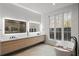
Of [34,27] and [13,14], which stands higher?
[13,14]

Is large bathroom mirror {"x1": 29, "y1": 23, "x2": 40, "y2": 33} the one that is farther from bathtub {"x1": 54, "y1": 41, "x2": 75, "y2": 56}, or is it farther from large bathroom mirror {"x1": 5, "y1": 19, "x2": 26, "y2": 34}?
bathtub {"x1": 54, "y1": 41, "x2": 75, "y2": 56}

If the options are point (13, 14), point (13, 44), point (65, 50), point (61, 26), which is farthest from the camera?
point (61, 26)

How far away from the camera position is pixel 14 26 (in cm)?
402

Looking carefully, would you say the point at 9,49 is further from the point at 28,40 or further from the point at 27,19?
the point at 27,19

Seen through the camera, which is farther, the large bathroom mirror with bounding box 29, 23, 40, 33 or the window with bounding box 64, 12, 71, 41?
the large bathroom mirror with bounding box 29, 23, 40, 33

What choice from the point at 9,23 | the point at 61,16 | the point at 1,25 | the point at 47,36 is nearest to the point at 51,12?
the point at 61,16

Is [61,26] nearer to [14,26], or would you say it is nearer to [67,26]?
[67,26]

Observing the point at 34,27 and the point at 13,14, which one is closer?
the point at 13,14

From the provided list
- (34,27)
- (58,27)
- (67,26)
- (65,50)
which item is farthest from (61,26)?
(65,50)

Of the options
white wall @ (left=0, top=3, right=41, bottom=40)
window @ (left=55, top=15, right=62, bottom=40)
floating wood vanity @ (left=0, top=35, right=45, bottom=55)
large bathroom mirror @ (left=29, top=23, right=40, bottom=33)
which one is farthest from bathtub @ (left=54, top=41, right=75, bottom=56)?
large bathroom mirror @ (left=29, top=23, right=40, bottom=33)

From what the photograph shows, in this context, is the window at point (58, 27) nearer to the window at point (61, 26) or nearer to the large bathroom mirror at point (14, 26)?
the window at point (61, 26)

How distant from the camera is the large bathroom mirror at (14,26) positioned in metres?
3.68

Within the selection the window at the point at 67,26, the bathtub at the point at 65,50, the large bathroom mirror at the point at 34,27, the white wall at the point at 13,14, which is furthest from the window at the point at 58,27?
the bathtub at the point at 65,50

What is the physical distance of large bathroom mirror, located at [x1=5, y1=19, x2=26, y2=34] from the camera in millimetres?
3685
